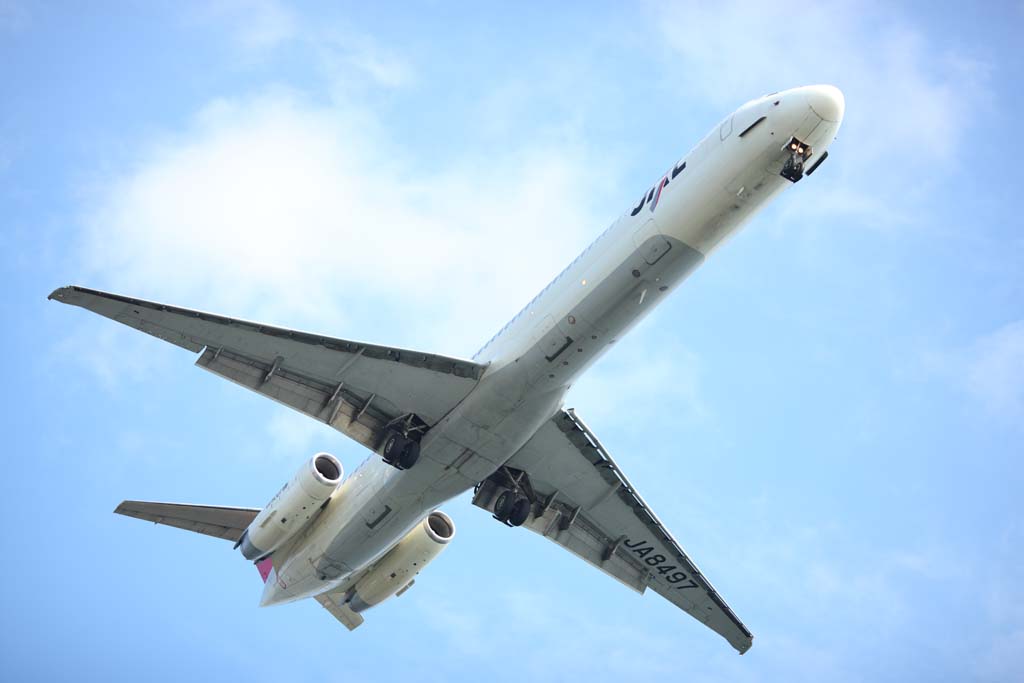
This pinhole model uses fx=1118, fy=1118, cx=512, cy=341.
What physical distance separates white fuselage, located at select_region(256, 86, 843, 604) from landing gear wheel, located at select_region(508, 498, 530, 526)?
2.11 m

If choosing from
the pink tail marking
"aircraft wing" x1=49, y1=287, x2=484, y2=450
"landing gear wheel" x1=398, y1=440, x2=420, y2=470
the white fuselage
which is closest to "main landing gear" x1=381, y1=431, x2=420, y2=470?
"landing gear wheel" x1=398, y1=440, x2=420, y2=470

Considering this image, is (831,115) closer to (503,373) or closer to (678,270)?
(678,270)

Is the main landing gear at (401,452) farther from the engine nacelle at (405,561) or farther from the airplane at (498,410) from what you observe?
the engine nacelle at (405,561)

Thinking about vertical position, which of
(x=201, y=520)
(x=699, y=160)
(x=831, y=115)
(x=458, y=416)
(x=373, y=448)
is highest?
(x=831, y=115)

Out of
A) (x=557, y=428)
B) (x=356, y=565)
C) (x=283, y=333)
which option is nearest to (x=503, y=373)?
(x=557, y=428)

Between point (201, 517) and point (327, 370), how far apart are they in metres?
8.34

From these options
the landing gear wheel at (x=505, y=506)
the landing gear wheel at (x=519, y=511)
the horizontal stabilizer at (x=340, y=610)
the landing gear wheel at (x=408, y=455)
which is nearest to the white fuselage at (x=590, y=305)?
the landing gear wheel at (x=408, y=455)

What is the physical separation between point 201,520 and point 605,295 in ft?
50.8

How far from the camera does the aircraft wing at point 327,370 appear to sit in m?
27.5

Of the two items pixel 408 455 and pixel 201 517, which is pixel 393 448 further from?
pixel 201 517

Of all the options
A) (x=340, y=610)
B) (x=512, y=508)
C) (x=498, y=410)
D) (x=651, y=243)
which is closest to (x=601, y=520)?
(x=512, y=508)

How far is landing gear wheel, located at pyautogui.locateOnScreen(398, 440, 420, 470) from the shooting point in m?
28.8

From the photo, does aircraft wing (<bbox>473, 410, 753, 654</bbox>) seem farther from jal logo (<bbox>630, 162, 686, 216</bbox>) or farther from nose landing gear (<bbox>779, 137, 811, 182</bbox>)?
nose landing gear (<bbox>779, 137, 811, 182</bbox>)

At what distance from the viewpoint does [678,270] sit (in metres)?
26.2
